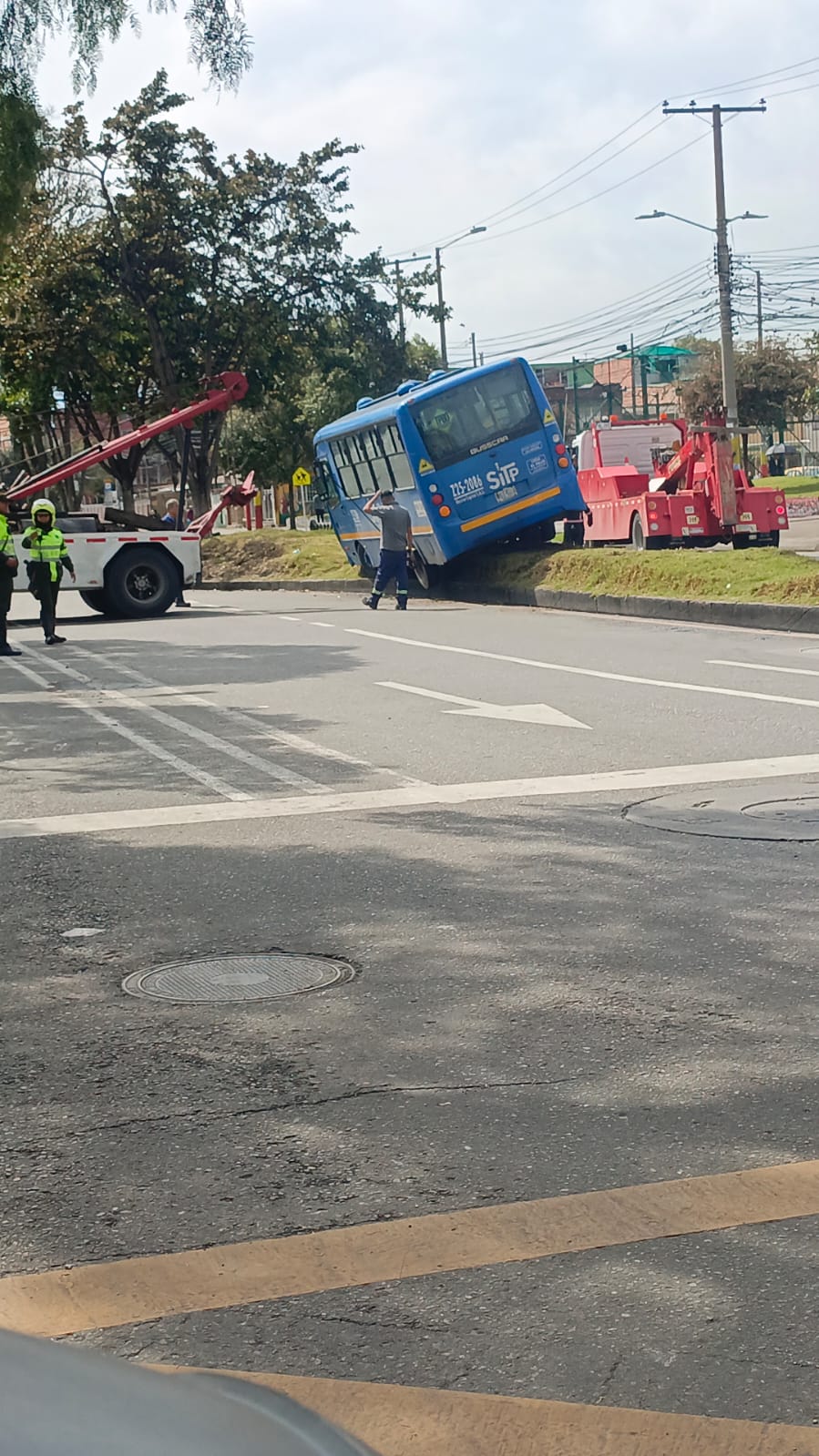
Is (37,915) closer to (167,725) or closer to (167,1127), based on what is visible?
(167,1127)

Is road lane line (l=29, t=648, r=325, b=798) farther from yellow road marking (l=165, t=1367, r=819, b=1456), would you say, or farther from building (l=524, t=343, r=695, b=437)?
building (l=524, t=343, r=695, b=437)

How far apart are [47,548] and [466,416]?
301 inches

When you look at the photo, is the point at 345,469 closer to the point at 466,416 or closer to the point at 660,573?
the point at 466,416

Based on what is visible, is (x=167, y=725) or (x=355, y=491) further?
(x=355, y=491)

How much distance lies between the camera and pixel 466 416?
83.0 ft

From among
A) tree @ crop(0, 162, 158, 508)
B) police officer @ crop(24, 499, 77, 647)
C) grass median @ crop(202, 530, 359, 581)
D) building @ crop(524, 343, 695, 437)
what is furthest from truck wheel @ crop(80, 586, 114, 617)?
building @ crop(524, 343, 695, 437)

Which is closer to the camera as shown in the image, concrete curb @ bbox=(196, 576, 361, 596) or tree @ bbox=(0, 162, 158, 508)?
concrete curb @ bbox=(196, 576, 361, 596)

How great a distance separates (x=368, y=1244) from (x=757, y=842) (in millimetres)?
4096

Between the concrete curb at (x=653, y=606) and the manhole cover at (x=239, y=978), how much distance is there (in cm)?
1298

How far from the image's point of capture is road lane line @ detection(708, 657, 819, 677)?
1330 cm

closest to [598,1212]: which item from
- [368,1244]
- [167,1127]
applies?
[368,1244]

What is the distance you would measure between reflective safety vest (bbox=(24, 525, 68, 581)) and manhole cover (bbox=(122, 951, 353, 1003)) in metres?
15.1

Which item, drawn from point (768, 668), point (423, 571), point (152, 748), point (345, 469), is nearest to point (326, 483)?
point (345, 469)

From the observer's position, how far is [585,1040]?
468 cm
